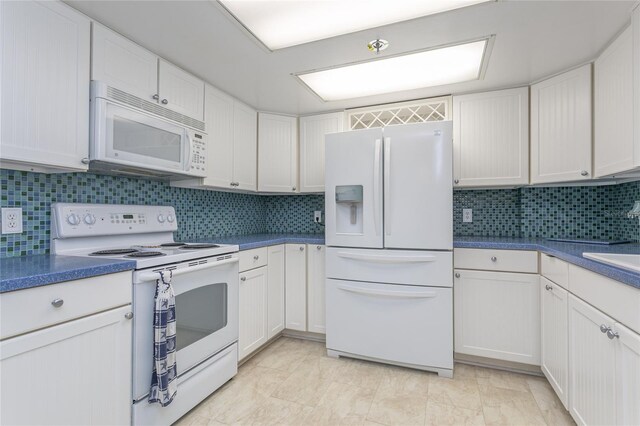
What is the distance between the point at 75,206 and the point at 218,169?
3.14ft

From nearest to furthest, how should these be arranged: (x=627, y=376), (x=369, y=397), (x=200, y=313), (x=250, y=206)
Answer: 1. (x=627, y=376)
2. (x=200, y=313)
3. (x=369, y=397)
4. (x=250, y=206)

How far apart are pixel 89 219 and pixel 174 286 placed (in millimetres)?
656

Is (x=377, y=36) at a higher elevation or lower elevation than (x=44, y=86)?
higher

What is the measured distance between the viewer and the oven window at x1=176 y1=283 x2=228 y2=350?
5.47ft

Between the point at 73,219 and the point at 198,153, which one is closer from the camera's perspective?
the point at 73,219

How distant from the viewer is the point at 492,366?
89.4 inches

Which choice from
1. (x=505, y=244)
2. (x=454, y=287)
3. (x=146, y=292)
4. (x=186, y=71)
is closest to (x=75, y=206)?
(x=146, y=292)

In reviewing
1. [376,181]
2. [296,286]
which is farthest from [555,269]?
[296,286]

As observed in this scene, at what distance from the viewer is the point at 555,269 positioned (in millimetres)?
1814

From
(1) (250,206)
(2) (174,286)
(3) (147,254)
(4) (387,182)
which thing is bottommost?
(2) (174,286)

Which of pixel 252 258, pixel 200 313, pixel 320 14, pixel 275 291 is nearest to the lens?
pixel 320 14

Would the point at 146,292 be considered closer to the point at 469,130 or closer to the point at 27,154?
the point at 27,154

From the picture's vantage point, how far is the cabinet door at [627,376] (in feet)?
3.41

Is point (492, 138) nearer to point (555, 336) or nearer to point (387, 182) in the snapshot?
point (387, 182)
